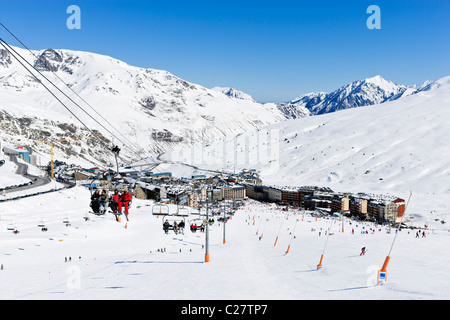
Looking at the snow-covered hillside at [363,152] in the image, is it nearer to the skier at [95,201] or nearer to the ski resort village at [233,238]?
the ski resort village at [233,238]

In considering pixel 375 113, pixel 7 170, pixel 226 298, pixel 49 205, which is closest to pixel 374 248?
pixel 226 298

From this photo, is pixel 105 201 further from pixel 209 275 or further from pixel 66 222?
pixel 66 222

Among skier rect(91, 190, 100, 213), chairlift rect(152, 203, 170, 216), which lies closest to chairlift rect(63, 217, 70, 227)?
chairlift rect(152, 203, 170, 216)

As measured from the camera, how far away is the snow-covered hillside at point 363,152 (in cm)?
10962

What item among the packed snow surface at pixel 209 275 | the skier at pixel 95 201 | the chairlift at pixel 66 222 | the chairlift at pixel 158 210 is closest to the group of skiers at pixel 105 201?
the skier at pixel 95 201

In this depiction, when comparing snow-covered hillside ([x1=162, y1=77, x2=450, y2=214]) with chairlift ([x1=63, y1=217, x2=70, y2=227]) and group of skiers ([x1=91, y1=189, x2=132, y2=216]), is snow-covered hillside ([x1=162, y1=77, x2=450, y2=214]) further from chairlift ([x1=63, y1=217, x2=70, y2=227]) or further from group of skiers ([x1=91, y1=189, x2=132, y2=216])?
group of skiers ([x1=91, y1=189, x2=132, y2=216])

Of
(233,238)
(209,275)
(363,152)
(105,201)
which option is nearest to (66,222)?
(233,238)

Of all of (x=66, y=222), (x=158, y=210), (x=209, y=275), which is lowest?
(x=66, y=222)

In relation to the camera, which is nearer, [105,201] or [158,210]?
[105,201]

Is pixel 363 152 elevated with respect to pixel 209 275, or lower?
elevated

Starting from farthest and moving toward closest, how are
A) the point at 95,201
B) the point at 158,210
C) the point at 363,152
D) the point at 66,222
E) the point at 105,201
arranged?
the point at 363,152 < the point at 158,210 < the point at 66,222 < the point at 105,201 < the point at 95,201

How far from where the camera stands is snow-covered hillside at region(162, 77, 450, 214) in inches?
4316

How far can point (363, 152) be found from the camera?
454ft
